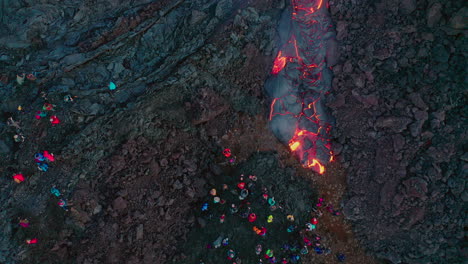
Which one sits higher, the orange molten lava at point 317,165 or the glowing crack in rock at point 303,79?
the glowing crack in rock at point 303,79

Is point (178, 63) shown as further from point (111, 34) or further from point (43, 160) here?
point (43, 160)

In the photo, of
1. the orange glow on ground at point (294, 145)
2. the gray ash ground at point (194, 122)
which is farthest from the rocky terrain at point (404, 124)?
the orange glow on ground at point (294, 145)

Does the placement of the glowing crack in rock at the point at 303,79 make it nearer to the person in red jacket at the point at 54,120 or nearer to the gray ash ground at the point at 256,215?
the gray ash ground at the point at 256,215

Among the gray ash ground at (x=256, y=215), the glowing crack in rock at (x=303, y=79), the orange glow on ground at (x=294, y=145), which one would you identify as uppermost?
the glowing crack in rock at (x=303, y=79)

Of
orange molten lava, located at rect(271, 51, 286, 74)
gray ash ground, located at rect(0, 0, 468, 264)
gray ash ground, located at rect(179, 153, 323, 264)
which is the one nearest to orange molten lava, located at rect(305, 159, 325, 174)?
gray ash ground, located at rect(0, 0, 468, 264)

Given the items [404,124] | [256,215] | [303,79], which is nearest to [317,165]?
[256,215]

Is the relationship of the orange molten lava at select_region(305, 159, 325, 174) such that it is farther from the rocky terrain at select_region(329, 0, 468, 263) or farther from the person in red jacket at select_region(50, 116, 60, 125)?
the person in red jacket at select_region(50, 116, 60, 125)

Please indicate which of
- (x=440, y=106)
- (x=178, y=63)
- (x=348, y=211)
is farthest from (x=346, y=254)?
(x=178, y=63)

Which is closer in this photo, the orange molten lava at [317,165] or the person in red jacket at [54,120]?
the person in red jacket at [54,120]
